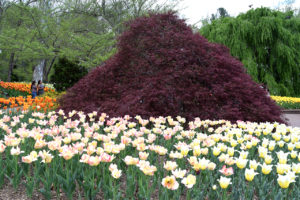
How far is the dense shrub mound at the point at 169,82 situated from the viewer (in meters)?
5.07

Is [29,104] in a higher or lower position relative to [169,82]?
lower

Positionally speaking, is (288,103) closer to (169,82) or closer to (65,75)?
(65,75)

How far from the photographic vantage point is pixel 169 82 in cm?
524

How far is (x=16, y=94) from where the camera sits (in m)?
14.0

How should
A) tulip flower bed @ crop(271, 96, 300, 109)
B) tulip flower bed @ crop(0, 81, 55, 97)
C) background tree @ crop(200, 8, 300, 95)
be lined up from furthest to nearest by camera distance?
background tree @ crop(200, 8, 300, 95) → tulip flower bed @ crop(271, 96, 300, 109) → tulip flower bed @ crop(0, 81, 55, 97)

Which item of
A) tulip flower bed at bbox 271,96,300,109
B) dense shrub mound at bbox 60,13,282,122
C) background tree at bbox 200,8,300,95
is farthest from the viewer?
background tree at bbox 200,8,300,95

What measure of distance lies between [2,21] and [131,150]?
2279 cm

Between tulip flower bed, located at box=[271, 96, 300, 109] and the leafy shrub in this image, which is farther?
tulip flower bed, located at box=[271, 96, 300, 109]

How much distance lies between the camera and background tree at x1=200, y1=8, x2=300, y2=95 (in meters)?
16.7

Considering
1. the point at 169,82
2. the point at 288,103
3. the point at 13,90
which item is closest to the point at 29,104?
the point at 169,82

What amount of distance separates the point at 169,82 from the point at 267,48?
1437 cm

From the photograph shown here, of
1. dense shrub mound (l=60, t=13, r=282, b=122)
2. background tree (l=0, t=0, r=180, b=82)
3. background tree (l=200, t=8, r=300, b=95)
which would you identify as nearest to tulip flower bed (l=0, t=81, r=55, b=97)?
background tree (l=0, t=0, r=180, b=82)

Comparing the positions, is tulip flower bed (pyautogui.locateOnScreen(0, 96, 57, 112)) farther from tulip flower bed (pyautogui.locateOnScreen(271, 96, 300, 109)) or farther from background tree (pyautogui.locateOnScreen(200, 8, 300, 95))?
background tree (pyautogui.locateOnScreen(200, 8, 300, 95))

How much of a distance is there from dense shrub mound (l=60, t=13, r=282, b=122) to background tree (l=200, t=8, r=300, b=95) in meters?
11.5
